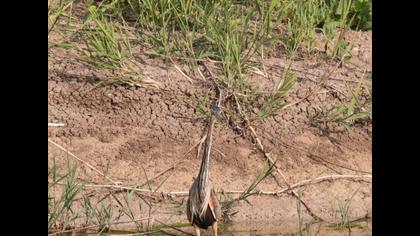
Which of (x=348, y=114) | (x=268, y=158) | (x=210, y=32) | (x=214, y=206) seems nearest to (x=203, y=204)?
(x=214, y=206)

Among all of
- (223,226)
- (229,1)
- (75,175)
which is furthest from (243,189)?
(229,1)

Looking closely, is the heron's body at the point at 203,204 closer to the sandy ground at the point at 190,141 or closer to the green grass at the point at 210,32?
the sandy ground at the point at 190,141

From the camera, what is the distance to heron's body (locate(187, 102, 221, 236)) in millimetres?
5531

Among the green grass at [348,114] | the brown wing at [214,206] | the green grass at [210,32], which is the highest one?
the green grass at [210,32]

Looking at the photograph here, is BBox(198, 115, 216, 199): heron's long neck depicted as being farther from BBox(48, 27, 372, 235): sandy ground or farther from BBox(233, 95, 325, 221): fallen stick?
BBox(233, 95, 325, 221): fallen stick

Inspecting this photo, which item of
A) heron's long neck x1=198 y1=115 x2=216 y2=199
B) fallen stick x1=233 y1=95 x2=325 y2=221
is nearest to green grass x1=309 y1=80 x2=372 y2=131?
fallen stick x1=233 y1=95 x2=325 y2=221

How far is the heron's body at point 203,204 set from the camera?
18.1ft

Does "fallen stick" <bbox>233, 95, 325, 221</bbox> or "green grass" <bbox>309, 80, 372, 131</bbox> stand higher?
"green grass" <bbox>309, 80, 372, 131</bbox>

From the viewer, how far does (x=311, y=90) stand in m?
6.76

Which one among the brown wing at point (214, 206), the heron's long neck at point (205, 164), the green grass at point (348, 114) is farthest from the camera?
the green grass at point (348, 114)

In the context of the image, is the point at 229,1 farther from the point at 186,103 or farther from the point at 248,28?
the point at 186,103

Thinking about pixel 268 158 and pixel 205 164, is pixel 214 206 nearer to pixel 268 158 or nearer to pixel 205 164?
pixel 205 164

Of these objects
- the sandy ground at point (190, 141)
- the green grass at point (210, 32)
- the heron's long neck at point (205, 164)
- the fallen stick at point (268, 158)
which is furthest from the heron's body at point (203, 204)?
the green grass at point (210, 32)

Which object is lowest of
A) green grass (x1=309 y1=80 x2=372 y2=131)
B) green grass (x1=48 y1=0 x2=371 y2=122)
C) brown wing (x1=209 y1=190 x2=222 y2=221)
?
brown wing (x1=209 y1=190 x2=222 y2=221)
